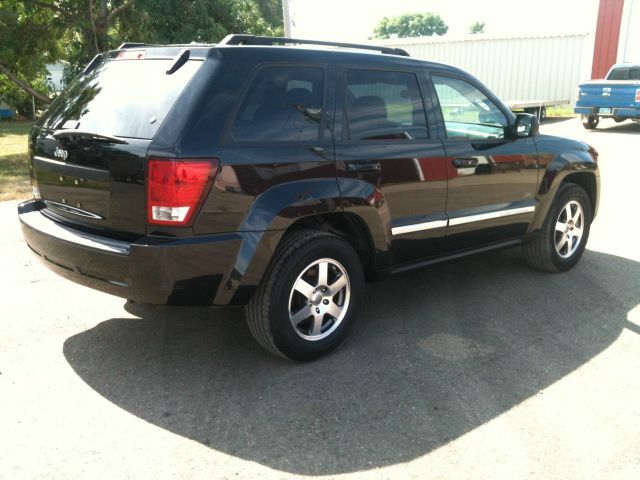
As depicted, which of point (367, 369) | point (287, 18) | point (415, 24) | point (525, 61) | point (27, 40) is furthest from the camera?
point (415, 24)

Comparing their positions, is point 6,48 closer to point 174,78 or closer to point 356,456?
point 174,78

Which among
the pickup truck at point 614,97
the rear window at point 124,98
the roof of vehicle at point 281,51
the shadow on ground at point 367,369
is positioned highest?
the roof of vehicle at point 281,51

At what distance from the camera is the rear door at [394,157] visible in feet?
12.2

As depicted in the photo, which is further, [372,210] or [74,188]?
[372,210]

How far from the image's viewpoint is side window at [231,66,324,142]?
328 cm

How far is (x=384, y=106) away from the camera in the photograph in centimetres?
397

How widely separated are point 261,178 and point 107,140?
0.83m

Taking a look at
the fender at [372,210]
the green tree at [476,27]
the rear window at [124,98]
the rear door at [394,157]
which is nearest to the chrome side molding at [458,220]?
the rear door at [394,157]

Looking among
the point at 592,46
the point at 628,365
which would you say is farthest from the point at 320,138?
the point at 592,46

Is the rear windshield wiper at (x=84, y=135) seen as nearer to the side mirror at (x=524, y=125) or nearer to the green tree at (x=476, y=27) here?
the side mirror at (x=524, y=125)

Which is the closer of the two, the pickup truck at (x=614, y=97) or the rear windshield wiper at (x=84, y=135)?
the rear windshield wiper at (x=84, y=135)

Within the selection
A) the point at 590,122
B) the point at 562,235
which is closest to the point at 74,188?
the point at 562,235

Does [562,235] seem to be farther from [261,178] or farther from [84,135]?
[84,135]

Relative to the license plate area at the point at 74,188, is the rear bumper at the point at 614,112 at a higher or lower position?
lower
